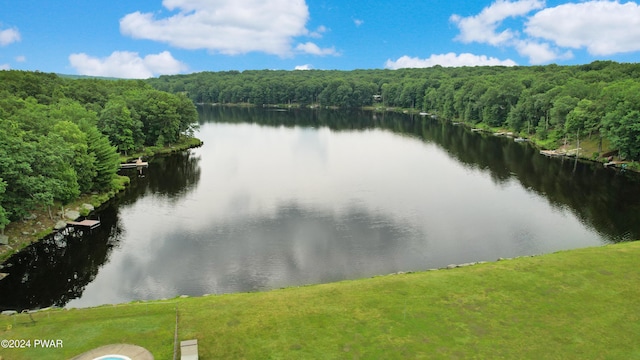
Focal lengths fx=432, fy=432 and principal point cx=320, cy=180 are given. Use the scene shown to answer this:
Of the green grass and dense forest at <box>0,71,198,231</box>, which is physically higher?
dense forest at <box>0,71,198,231</box>

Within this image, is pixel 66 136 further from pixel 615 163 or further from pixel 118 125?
pixel 615 163

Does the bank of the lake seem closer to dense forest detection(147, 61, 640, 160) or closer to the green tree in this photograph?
the green tree

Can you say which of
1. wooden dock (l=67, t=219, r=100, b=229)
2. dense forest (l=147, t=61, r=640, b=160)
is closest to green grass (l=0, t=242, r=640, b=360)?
wooden dock (l=67, t=219, r=100, b=229)

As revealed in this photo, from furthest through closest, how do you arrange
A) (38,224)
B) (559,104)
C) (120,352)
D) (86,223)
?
(559,104) < (86,223) < (38,224) < (120,352)

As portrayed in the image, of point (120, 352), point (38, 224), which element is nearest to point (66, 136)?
point (38, 224)

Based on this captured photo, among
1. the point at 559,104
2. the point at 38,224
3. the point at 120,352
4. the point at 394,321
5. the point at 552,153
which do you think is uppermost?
the point at 559,104

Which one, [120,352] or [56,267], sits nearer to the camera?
[120,352]

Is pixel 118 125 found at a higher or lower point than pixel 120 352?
higher

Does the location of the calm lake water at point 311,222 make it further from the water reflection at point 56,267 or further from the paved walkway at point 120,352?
the paved walkway at point 120,352
